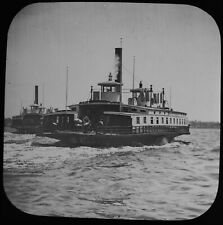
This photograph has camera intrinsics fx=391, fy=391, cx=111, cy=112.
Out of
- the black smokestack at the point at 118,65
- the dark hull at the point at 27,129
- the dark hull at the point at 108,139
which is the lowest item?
the dark hull at the point at 108,139

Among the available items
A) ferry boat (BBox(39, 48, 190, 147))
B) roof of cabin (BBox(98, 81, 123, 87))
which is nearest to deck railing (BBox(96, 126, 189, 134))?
ferry boat (BBox(39, 48, 190, 147))

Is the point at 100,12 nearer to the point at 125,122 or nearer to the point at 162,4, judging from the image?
the point at 162,4

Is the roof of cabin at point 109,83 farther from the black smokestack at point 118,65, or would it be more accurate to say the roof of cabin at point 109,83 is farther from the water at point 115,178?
the water at point 115,178

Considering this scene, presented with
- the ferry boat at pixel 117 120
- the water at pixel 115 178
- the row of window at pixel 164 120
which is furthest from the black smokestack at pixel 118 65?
the water at pixel 115 178

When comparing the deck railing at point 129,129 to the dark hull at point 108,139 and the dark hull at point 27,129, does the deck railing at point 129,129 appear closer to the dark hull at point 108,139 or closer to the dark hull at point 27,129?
the dark hull at point 108,139

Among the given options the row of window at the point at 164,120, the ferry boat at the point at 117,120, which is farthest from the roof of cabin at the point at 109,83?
the row of window at the point at 164,120

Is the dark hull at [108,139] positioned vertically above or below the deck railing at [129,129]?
below
